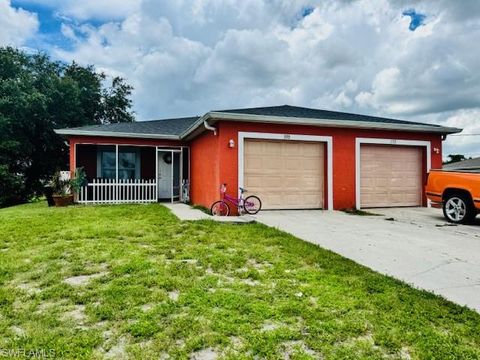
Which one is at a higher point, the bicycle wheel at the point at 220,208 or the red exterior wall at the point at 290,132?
the red exterior wall at the point at 290,132

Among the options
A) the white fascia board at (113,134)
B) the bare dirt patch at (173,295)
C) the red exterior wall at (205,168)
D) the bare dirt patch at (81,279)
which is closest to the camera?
the bare dirt patch at (173,295)

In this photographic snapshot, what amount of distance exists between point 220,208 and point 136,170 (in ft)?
22.7

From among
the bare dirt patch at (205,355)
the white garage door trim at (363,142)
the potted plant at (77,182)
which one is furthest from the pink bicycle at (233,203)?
the bare dirt patch at (205,355)

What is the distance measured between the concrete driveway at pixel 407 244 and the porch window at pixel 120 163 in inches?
290

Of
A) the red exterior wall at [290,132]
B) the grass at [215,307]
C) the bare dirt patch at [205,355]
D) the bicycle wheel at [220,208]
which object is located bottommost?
the bare dirt patch at [205,355]

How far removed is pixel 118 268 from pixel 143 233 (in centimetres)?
210

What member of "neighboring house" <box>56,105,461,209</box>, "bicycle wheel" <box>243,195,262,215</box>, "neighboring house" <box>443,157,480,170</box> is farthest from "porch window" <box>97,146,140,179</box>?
"neighboring house" <box>443,157,480,170</box>

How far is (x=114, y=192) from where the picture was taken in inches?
473

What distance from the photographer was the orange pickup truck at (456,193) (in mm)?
7211

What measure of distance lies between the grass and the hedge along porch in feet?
24.2

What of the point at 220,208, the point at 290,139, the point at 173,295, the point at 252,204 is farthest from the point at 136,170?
the point at 173,295

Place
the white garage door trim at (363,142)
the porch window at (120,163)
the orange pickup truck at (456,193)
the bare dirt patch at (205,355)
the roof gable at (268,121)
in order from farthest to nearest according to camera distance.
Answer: the porch window at (120,163) → the white garage door trim at (363,142) → the roof gable at (268,121) → the orange pickup truck at (456,193) → the bare dirt patch at (205,355)

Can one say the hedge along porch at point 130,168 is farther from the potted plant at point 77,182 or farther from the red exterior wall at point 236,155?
the red exterior wall at point 236,155

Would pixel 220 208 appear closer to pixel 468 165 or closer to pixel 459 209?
pixel 459 209
